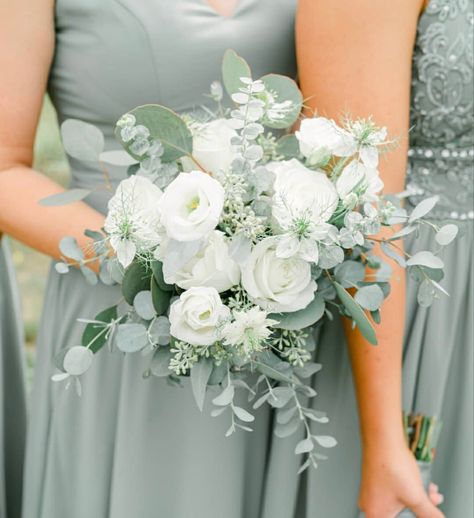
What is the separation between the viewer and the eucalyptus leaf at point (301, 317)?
1527mm

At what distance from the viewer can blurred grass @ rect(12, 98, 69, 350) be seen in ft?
19.1

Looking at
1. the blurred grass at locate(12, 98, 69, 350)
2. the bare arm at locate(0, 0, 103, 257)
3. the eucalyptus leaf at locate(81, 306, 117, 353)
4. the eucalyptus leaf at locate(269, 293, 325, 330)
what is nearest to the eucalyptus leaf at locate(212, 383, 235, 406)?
the eucalyptus leaf at locate(269, 293, 325, 330)

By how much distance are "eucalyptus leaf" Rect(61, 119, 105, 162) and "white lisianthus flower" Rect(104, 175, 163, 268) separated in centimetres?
16

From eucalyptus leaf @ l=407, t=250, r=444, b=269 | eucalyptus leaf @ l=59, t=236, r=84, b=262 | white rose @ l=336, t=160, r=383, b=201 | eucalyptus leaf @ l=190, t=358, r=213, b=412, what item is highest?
white rose @ l=336, t=160, r=383, b=201

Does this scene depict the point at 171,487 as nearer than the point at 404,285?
No

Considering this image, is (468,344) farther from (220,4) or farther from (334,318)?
(220,4)

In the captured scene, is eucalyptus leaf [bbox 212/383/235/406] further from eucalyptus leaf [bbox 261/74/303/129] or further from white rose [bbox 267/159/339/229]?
eucalyptus leaf [bbox 261/74/303/129]

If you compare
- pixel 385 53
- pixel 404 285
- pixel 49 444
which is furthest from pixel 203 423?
pixel 385 53

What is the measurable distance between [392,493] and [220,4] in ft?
3.25

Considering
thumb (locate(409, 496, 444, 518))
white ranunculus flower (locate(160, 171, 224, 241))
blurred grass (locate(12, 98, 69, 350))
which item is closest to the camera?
white ranunculus flower (locate(160, 171, 224, 241))

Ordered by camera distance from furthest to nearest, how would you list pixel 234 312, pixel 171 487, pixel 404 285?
1. pixel 171 487
2. pixel 404 285
3. pixel 234 312

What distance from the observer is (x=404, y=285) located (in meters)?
1.81

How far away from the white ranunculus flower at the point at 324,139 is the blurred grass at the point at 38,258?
3.31m

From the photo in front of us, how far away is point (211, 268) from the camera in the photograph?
147 centimetres
